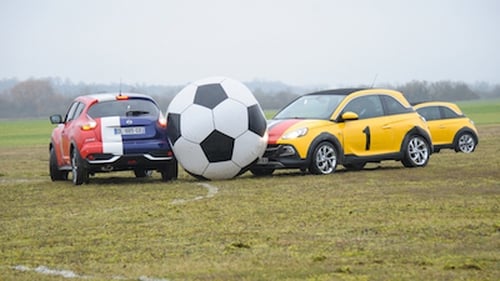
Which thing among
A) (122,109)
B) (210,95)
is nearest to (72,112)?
(122,109)

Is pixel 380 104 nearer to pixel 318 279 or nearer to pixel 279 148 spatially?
pixel 279 148

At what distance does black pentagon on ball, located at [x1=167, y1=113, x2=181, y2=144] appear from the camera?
734 inches

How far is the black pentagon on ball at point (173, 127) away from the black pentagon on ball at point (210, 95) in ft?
1.37

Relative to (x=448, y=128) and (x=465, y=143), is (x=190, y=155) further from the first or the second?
(x=465, y=143)

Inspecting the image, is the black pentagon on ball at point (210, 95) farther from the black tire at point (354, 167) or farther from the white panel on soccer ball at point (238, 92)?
the black tire at point (354, 167)

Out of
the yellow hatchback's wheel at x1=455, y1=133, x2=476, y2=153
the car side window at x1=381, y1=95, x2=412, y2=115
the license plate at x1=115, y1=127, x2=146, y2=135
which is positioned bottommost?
the yellow hatchback's wheel at x1=455, y1=133, x2=476, y2=153

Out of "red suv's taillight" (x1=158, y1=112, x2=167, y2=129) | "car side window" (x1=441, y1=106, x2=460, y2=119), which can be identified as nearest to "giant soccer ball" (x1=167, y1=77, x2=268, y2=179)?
"red suv's taillight" (x1=158, y1=112, x2=167, y2=129)

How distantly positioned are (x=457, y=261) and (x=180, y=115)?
32.9 feet

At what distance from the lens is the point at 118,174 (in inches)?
935

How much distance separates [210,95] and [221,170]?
1.23 m

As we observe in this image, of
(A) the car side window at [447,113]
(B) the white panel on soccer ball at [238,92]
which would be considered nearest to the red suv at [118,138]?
(B) the white panel on soccer ball at [238,92]

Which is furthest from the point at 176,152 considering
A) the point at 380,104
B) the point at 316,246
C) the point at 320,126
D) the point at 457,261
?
the point at 457,261

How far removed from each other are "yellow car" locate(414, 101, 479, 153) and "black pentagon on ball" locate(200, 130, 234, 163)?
1066 cm

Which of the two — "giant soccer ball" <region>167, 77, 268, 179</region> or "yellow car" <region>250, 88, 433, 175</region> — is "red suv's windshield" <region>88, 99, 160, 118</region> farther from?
"yellow car" <region>250, 88, 433, 175</region>
